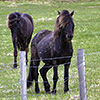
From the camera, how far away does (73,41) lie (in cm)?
2019

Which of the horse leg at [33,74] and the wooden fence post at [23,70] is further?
the horse leg at [33,74]

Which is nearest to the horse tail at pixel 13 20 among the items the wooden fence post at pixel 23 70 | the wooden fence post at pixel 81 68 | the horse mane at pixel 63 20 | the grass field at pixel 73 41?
the grass field at pixel 73 41

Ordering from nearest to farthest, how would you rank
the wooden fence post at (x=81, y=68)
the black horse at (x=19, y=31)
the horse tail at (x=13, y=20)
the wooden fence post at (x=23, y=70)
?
the wooden fence post at (x=23, y=70), the wooden fence post at (x=81, y=68), the horse tail at (x=13, y=20), the black horse at (x=19, y=31)

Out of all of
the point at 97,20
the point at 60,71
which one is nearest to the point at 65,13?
the point at 60,71

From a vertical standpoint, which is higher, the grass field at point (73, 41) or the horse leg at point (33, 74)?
the horse leg at point (33, 74)

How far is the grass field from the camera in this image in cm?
846

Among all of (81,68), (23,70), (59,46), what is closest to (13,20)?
(59,46)

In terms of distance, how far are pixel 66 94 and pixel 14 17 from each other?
21.3ft

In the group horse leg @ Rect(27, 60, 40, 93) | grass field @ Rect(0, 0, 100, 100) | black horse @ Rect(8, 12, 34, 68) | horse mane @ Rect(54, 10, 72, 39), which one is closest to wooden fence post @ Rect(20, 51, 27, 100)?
grass field @ Rect(0, 0, 100, 100)

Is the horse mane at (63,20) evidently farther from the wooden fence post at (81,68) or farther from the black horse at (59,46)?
the wooden fence post at (81,68)

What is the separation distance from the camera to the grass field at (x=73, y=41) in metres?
8.46

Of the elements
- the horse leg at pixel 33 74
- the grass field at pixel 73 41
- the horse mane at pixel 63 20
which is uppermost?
the horse mane at pixel 63 20

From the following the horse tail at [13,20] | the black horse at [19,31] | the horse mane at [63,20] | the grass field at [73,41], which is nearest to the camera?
the horse mane at [63,20]

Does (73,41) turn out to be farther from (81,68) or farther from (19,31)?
(81,68)
